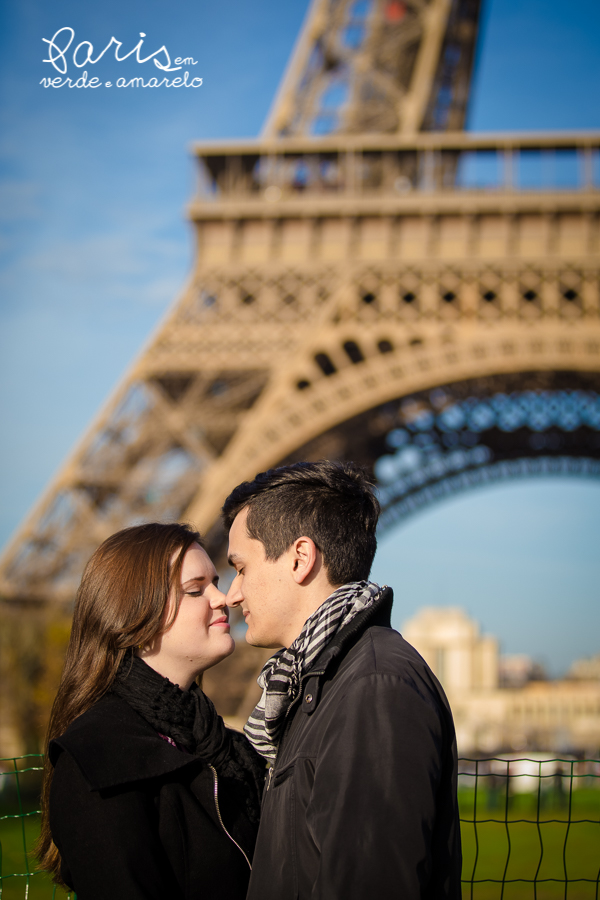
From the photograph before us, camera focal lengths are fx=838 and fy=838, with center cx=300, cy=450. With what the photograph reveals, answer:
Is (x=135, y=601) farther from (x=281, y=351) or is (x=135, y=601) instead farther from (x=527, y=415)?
(x=527, y=415)

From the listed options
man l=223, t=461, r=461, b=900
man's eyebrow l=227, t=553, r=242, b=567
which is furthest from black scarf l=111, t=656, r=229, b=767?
man's eyebrow l=227, t=553, r=242, b=567

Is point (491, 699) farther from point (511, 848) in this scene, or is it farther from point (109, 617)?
point (109, 617)

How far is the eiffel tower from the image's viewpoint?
1381 centimetres

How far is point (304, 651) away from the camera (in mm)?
Result: 2014

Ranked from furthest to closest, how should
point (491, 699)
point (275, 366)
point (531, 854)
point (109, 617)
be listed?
A: point (491, 699) < point (275, 366) < point (531, 854) < point (109, 617)

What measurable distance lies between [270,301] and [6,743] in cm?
1034

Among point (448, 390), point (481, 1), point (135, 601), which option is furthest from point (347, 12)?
point (135, 601)

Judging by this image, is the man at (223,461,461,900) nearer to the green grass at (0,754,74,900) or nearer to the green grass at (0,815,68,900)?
the green grass at (0,754,74,900)

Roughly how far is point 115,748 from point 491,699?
229ft

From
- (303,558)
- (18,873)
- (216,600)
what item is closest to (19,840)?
(18,873)

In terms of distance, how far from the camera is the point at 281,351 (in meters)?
14.5

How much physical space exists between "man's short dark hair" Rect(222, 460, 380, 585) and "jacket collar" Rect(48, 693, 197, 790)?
0.55 meters

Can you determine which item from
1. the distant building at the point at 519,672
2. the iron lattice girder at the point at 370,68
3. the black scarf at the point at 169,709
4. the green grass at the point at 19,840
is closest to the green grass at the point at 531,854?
the green grass at the point at 19,840

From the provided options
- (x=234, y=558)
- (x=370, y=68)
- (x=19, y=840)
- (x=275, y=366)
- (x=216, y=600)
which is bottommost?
(x=19, y=840)
